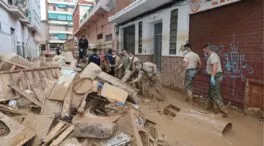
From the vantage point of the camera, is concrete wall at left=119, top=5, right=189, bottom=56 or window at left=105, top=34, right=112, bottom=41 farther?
window at left=105, top=34, right=112, bottom=41

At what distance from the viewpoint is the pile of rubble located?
11.0ft

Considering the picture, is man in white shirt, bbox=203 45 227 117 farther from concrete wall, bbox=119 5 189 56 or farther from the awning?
the awning

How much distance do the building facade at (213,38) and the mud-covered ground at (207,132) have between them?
1.89 ft

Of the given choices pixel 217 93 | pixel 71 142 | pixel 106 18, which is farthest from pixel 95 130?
pixel 106 18

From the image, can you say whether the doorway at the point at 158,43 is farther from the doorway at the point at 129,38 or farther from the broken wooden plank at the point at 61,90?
the broken wooden plank at the point at 61,90

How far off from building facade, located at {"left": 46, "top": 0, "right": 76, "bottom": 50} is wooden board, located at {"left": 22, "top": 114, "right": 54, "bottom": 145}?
51399 millimetres

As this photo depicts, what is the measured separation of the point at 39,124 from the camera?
12.3 ft

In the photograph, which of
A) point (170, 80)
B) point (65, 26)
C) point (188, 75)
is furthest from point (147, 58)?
point (65, 26)

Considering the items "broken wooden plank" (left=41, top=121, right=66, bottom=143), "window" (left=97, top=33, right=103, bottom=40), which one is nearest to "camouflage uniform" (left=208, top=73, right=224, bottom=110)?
"broken wooden plank" (left=41, top=121, right=66, bottom=143)

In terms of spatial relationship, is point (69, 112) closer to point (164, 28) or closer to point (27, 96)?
point (27, 96)

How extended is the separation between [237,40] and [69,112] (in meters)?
4.52

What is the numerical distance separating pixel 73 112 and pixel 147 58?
6.70m

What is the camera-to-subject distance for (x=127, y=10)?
10.8m

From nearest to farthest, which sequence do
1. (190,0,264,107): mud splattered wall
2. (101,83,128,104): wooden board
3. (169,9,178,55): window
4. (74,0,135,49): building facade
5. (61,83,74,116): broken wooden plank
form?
(61,83,74,116): broken wooden plank
(190,0,264,107): mud splattered wall
(101,83,128,104): wooden board
(169,9,178,55): window
(74,0,135,49): building facade
